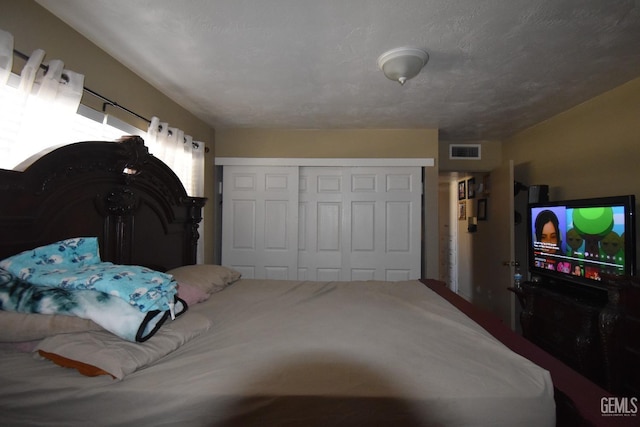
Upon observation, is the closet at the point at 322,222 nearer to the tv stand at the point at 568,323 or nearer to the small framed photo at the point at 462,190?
the tv stand at the point at 568,323

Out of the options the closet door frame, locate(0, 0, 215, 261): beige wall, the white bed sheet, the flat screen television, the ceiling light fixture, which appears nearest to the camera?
the white bed sheet

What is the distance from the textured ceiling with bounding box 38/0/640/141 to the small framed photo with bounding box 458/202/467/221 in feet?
6.19

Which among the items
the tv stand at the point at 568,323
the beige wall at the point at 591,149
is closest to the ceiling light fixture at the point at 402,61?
the beige wall at the point at 591,149

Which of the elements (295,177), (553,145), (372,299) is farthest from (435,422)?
(553,145)

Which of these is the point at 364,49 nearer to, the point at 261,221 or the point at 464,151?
the point at 261,221

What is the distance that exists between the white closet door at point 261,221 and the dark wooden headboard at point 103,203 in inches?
36.8

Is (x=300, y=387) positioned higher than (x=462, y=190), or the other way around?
(x=462, y=190)

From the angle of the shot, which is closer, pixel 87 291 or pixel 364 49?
pixel 87 291

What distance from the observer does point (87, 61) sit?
1.51 m

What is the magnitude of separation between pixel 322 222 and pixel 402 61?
1.92 metres

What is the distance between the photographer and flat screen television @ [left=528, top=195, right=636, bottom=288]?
1.70 meters

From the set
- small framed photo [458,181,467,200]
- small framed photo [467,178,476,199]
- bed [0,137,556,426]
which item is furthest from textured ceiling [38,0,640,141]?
small framed photo [458,181,467,200]

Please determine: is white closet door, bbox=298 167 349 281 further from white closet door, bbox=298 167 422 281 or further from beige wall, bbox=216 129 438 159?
beige wall, bbox=216 129 438 159

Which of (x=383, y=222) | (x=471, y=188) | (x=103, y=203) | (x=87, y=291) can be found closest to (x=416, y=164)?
(x=383, y=222)
